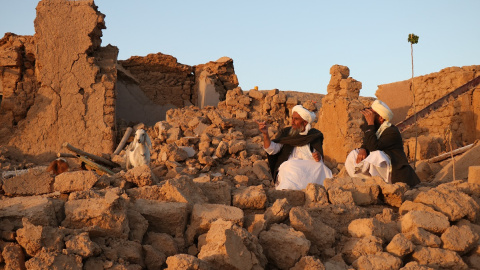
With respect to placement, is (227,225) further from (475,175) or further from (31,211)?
(475,175)

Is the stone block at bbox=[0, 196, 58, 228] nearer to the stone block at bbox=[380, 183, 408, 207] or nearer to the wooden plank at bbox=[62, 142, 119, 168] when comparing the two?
the stone block at bbox=[380, 183, 408, 207]

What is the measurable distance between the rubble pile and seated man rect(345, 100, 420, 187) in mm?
1079

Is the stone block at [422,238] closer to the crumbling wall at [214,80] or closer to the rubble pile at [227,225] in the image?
the rubble pile at [227,225]

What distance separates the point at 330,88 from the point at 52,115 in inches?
234

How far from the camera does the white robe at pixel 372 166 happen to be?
20.1ft

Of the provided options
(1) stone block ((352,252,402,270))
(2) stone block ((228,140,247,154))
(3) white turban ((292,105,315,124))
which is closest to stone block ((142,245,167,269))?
(1) stone block ((352,252,402,270))

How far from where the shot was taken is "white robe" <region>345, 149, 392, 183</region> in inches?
242

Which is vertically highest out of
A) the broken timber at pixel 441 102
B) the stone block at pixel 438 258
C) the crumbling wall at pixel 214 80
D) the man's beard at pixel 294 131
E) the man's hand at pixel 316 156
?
the crumbling wall at pixel 214 80

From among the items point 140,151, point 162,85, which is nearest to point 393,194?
point 140,151

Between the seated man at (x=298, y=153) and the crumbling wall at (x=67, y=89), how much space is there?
6.69m

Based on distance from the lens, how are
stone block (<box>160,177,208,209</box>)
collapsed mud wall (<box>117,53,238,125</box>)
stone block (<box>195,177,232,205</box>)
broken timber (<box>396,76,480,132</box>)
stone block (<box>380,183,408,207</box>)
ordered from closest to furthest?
stone block (<box>160,177,208,209</box>)
stone block (<box>195,177,232,205</box>)
stone block (<box>380,183,408,207</box>)
broken timber (<box>396,76,480,132</box>)
collapsed mud wall (<box>117,53,238,125</box>)

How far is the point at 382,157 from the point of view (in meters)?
6.14

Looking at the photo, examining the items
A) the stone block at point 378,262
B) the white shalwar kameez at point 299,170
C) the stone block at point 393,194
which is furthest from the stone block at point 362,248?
the white shalwar kameez at point 299,170

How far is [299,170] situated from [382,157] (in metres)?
0.88
